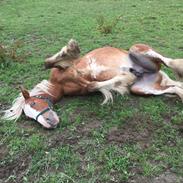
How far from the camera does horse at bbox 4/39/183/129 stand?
4.47 m

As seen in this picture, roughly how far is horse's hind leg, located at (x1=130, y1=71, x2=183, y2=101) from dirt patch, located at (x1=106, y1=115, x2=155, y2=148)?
527mm

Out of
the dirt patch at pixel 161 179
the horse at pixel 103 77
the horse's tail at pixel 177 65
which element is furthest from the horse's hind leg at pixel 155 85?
the dirt patch at pixel 161 179

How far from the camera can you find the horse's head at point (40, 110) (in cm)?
410

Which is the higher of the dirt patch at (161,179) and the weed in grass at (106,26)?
the dirt patch at (161,179)

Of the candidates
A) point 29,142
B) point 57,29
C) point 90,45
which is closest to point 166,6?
point 57,29

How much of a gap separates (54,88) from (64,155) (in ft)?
3.66

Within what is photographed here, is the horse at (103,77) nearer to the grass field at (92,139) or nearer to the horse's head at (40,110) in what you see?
the horse's head at (40,110)

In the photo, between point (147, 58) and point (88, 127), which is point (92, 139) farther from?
point (147, 58)

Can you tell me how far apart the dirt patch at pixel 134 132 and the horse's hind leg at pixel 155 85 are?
0.53m

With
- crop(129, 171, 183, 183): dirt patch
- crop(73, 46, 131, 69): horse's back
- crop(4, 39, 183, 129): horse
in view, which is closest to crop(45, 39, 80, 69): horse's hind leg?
crop(4, 39, 183, 129): horse

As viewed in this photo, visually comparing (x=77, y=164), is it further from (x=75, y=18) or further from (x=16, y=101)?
(x=75, y=18)

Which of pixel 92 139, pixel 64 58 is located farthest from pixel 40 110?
pixel 64 58

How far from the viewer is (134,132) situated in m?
4.02

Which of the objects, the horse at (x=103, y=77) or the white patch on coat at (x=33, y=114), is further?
the horse at (x=103, y=77)
